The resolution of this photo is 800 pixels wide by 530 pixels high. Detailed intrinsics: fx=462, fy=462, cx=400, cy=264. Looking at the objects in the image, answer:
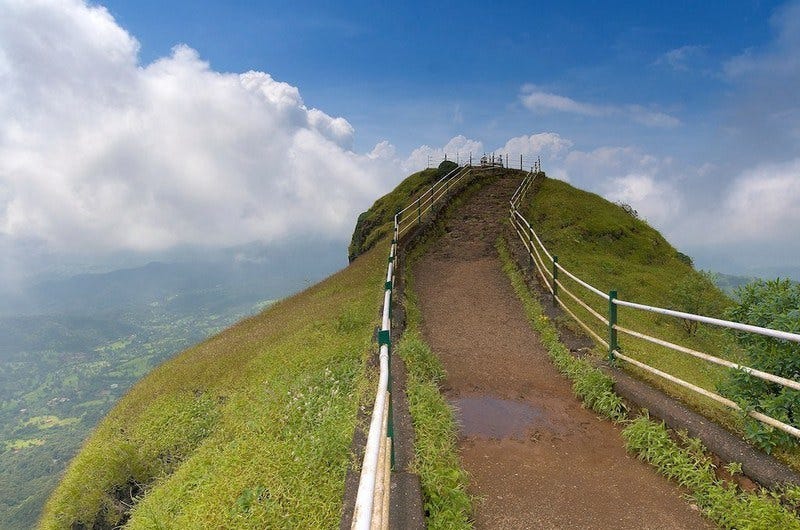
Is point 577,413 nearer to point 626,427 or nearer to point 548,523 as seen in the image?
point 626,427

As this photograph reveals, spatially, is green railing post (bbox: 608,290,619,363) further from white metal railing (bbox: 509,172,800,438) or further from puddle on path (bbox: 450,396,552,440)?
puddle on path (bbox: 450,396,552,440)

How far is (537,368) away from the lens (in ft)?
29.8

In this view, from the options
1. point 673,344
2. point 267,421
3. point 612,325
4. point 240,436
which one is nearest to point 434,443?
point 267,421

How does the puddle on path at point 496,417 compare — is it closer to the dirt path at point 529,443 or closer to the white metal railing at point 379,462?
the dirt path at point 529,443

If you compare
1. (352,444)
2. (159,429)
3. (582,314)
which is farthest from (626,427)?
(159,429)

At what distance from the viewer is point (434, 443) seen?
19.1 ft

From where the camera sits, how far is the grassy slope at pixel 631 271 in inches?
394

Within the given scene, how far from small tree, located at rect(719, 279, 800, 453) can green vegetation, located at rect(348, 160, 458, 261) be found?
1019 inches

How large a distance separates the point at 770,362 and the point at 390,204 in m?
30.8

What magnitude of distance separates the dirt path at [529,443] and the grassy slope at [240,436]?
5.68 ft

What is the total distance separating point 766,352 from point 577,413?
273cm

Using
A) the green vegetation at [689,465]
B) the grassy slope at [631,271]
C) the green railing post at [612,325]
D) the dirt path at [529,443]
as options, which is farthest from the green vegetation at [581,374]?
the grassy slope at [631,271]

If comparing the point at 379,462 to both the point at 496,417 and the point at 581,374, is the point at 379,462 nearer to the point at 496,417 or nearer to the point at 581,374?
→ the point at 496,417

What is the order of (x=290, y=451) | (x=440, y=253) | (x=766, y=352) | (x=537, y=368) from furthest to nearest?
(x=440, y=253)
(x=537, y=368)
(x=290, y=451)
(x=766, y=352)
